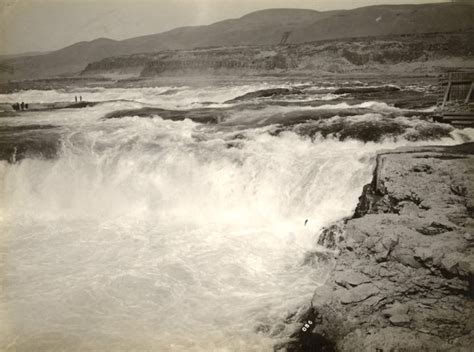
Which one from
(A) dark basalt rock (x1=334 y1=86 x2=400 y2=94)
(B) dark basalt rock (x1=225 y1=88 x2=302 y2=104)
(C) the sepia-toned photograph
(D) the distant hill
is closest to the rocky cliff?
(D) the distant hill

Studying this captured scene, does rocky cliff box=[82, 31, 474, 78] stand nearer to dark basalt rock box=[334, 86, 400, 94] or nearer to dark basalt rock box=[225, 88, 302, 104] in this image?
A: dark basalt rock box=[334, 86, 400, 94]

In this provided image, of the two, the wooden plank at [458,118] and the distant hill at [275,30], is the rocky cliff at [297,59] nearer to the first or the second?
the distant hill at [275,30]

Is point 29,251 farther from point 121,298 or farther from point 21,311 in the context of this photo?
point 121,298

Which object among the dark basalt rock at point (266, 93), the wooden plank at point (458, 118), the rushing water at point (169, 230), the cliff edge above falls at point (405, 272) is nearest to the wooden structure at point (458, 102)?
the wooden plank at point (458, 118)

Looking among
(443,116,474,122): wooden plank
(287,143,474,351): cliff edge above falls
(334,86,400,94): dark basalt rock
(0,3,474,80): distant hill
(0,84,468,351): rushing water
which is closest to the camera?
(287,143,474,351): cliff edge above falls

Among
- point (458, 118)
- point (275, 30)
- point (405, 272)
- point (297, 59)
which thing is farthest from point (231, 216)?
point (297, 59)

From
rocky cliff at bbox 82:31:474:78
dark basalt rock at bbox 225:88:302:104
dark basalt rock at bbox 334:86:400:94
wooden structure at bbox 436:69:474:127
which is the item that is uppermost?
rocky cliff at bbox 82:31:474:78

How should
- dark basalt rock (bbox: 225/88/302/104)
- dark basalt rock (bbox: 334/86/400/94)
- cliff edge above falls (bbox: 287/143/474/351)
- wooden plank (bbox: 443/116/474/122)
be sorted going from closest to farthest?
cliff edge above falls (bbox: 287/143/474/351), wooden plank (bbox: 443/116/474/122), dark basalt rock (bbox: 334/86/400/94), dark basalt rock (bbox: 225/88/302/104)
